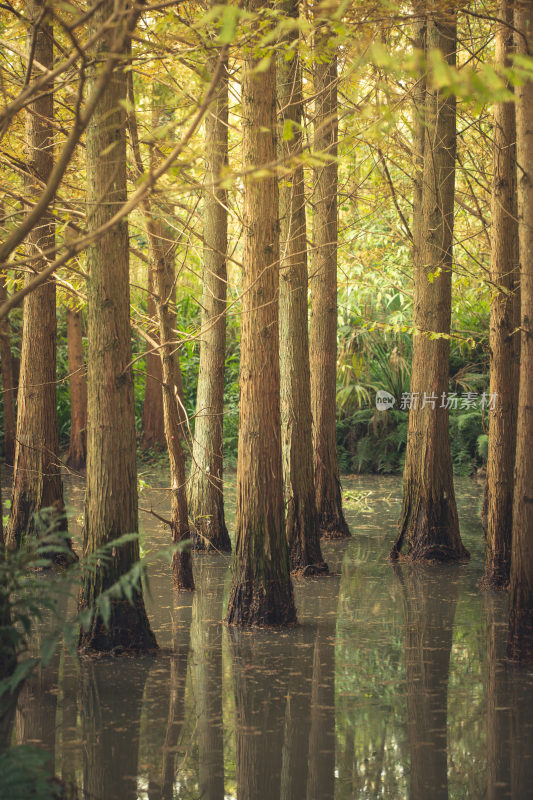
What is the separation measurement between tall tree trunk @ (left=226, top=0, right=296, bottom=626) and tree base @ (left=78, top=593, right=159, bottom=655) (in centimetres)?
102

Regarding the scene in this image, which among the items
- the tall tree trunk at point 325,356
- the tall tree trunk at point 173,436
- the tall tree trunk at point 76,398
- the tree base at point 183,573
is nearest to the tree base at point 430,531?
the tall tree trunk at point 325,356

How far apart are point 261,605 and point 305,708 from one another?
5.33 ft

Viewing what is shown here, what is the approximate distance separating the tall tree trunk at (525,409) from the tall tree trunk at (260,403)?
6.01ft

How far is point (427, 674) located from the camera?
575 centimetres

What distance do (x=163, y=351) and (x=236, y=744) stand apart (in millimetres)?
3662

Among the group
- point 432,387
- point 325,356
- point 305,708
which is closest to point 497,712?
point 305,708

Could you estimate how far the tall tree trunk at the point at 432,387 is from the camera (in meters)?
9.32

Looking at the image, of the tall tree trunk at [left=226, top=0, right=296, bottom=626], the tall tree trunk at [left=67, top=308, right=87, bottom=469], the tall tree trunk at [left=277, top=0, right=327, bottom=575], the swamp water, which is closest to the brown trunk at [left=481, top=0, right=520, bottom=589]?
the swamp water

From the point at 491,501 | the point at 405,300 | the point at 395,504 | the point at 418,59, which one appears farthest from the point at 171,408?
the point at 405,300

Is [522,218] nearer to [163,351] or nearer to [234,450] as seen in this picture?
[163,351]

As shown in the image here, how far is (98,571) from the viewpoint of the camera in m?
5.84

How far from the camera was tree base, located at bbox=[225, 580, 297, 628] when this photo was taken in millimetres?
6691

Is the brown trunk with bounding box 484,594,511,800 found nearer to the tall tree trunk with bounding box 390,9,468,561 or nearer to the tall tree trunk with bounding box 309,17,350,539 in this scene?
the tall tree trunk with bounding box 390,9,468,561

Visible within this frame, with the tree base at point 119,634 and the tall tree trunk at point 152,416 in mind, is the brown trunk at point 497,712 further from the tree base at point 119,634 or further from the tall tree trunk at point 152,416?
the tall tree trunk at point 152,416
